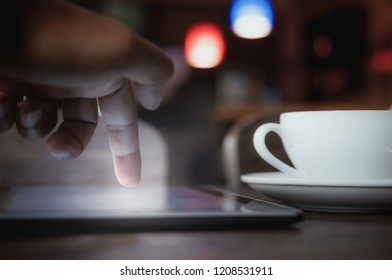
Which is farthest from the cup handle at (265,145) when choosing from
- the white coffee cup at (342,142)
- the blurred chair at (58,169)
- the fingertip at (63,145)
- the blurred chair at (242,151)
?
the blurred chair at (242,151)

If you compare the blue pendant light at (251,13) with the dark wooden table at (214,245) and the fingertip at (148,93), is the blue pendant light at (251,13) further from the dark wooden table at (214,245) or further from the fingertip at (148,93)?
the dark wooden table at (214,245)

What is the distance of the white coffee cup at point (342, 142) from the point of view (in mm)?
291

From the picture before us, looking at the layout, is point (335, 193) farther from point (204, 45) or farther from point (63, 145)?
point (204, 45)

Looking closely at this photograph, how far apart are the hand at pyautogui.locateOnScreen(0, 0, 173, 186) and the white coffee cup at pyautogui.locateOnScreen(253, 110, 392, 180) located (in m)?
0.08

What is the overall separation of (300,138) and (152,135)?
38cm

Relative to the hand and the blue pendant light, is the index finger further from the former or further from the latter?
the blue pendant light

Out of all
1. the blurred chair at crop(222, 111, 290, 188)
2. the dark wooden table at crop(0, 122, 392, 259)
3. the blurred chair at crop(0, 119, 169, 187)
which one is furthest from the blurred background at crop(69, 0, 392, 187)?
the dark wooden table at crop(0, 122, 392, 259)

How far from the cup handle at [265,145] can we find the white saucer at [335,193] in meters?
0.03

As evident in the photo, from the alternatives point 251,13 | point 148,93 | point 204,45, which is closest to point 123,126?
point 148,93

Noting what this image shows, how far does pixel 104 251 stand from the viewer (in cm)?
19

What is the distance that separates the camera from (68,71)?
0.28m

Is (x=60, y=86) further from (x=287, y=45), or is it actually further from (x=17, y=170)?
(x=287, y=45)

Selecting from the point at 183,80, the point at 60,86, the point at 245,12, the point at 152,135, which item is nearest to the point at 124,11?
the point at 183,80

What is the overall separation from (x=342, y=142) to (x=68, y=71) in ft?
0.53
